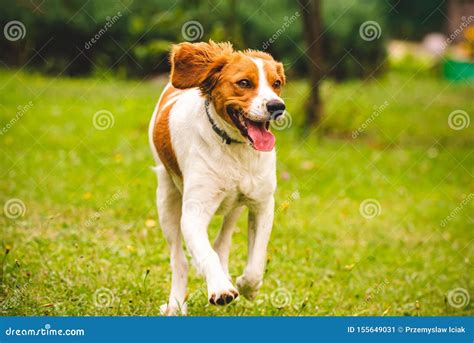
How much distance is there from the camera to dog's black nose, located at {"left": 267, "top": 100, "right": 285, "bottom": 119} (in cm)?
449

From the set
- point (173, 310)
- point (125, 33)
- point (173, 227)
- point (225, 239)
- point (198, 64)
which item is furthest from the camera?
point (125, 33)

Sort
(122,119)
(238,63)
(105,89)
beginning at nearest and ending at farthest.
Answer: (238,63)
(122,119)
(105,89)

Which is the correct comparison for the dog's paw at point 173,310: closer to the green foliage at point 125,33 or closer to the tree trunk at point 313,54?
the tree trunk at point 313,54

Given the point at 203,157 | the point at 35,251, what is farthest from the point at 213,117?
the point at 35,251

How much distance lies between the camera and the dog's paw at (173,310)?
528cm

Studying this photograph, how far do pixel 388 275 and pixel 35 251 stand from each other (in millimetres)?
3027

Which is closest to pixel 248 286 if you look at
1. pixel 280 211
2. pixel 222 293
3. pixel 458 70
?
pixel 222 293

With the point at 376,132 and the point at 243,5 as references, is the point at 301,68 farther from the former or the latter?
the point at 376,132

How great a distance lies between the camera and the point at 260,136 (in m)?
4.63

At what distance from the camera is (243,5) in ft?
48.5

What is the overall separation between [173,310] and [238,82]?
1628 mm

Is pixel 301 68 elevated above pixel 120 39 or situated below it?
above

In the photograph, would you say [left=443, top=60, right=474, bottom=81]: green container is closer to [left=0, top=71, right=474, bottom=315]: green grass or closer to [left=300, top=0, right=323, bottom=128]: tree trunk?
[left=0, top=71, right=474, bottom=315]: green grass

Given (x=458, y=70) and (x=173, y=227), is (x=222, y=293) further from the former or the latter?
(x=458, y=70)
